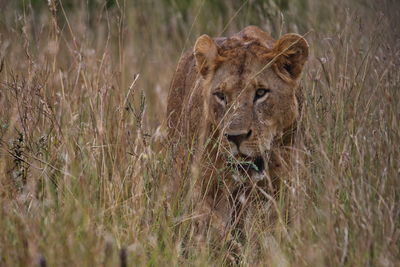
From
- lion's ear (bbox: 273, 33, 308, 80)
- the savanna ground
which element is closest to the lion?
lion's ear (bbox: 273, 33, 308, 80)

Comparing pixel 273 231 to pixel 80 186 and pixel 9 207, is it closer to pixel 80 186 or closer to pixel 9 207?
pixel 80 186

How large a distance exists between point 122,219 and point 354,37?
251cm

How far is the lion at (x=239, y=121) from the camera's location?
4.96 meters

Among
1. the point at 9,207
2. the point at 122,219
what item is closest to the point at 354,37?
the point at 122,219

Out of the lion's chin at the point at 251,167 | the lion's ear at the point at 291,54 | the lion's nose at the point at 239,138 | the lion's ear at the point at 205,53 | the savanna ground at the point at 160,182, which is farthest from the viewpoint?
the lion's ear at the point at 205,53

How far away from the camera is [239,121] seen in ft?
16.2

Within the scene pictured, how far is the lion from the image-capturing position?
4965 millimetres

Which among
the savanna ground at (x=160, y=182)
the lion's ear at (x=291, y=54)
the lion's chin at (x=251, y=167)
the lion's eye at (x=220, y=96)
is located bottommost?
the lion's chin at (x=251, y=167)

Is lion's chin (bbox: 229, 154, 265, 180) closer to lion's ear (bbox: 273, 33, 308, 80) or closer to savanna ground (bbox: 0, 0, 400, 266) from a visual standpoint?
savanna ground (bbox: 0, 0, 400, 266)

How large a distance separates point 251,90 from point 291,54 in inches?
15.9

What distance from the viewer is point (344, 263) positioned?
389 cm

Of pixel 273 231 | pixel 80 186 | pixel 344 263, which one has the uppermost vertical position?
pixel 80 186

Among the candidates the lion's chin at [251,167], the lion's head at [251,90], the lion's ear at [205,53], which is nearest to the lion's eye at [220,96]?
the lion's head at [251,90]

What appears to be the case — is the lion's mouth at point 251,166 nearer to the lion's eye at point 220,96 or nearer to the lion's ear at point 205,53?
the lion's eye at point 220,96
